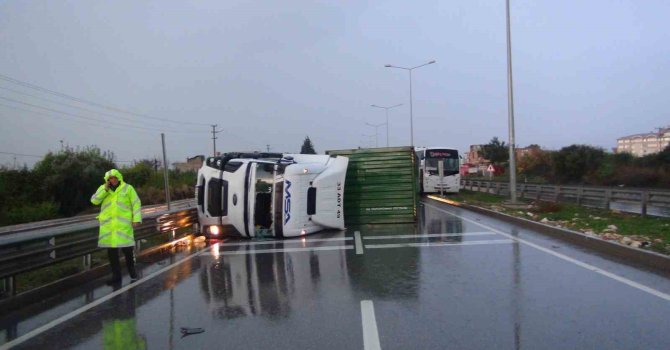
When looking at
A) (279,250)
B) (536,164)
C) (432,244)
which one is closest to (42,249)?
(279,250)

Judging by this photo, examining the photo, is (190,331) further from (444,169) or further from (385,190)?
(444,169)

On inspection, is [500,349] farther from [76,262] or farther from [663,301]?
[76,262]

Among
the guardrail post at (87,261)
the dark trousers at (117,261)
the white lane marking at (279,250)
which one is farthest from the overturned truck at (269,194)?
the dark trousers at (117,261)

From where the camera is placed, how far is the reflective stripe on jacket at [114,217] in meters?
8.70

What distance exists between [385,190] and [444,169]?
18.5m

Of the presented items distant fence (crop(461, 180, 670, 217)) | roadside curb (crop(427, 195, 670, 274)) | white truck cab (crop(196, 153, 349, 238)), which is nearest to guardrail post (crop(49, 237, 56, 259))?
white truck cab (crop(196, 153, 349, 238))

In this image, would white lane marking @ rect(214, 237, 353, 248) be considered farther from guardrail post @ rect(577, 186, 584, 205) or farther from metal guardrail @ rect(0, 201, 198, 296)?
guardrail post @ rect(577, 186, 584, 205)

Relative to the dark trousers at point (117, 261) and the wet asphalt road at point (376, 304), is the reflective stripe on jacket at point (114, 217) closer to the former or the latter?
the dark trousers at point (117, 261)

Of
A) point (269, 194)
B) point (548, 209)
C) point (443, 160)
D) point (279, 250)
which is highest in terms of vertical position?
point (443, 160)

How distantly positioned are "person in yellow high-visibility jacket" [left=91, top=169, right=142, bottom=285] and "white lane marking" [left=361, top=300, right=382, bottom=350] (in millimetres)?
4089

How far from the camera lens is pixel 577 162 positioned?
53.2m

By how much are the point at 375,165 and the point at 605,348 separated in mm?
13277

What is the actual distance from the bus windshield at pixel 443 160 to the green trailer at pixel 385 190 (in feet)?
59.5

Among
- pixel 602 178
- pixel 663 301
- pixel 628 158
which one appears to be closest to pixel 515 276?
pixel 663 301
